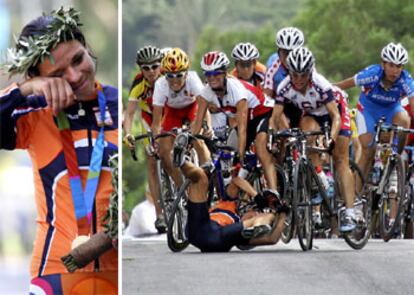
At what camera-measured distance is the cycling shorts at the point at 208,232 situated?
386 inches

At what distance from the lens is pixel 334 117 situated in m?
10.5

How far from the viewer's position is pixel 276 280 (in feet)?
29.0

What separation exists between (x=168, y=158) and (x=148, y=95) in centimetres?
61

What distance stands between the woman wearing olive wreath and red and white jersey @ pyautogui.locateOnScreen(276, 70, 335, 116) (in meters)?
4.59

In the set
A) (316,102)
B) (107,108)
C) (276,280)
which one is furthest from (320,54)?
(107,108)

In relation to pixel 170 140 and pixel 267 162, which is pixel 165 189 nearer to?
pixel 170 140

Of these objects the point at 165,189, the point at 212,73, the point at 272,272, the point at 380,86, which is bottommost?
the point at 272,272

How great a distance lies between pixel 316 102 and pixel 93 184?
15.9ft

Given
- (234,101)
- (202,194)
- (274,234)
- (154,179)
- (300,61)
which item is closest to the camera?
(202,194)

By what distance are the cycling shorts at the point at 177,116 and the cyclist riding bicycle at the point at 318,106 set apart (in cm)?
105

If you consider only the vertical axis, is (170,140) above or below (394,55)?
below

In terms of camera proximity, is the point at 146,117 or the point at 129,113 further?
the point at 146,117

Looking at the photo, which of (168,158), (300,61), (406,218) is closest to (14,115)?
(300,61)

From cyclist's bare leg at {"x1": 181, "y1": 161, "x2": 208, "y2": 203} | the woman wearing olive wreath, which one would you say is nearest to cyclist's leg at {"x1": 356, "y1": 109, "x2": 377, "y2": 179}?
cyclist's bare leg at {"x1": 181, "y1": 161, "x2": 208, "y2": 203}
